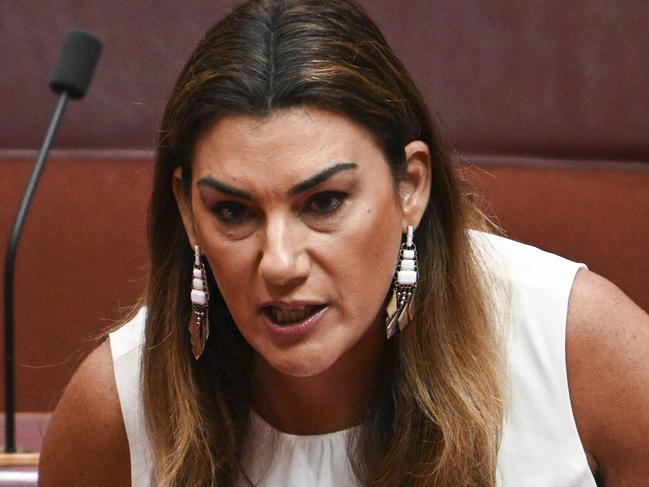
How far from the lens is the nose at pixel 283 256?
103 centimetres

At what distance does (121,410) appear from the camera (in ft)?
4.23

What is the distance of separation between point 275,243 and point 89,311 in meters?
0.94

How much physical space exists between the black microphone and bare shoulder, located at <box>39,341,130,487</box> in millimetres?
73

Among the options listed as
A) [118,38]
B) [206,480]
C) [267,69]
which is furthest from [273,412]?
[118,38]

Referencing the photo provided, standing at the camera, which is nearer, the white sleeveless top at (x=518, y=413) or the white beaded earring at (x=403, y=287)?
the white beaded earring at (x=403, y=287)

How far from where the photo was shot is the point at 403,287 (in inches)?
44.8

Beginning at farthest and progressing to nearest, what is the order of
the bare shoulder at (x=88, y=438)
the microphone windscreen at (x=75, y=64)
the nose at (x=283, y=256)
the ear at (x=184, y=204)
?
the microphone windscreen at (x=75, y=64) < the bare shoulder at (x=88, y=438) < the ear at (x=184, y=204) < the nose at (x=283, y=256)

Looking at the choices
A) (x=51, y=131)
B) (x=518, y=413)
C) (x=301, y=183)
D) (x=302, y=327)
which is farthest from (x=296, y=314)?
(x=51, y=131)

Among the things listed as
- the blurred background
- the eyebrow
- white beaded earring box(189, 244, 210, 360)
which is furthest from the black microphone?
the blurred background

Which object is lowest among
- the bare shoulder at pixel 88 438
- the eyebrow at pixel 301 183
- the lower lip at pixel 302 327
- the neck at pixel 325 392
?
the bare shoulder at pixel 88 438

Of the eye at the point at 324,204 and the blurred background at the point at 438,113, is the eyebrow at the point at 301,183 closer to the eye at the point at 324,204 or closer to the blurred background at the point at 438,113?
the eye at the point at 324,204

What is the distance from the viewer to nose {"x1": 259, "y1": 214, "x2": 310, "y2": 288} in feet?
3.38

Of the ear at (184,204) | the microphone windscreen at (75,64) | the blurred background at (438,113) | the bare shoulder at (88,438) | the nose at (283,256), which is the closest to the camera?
the nose at (283,256)

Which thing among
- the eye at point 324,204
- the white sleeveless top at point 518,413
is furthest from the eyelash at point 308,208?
the white sleeveless top at point 518,413
